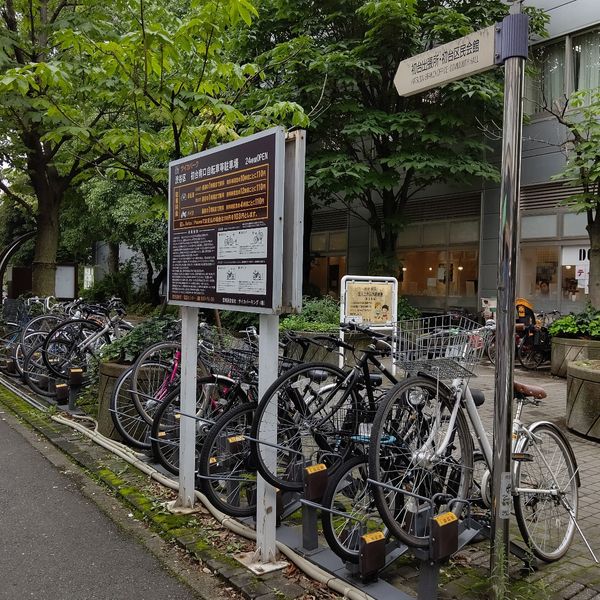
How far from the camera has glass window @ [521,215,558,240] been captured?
561 inches

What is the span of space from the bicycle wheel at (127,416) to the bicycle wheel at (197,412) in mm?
522

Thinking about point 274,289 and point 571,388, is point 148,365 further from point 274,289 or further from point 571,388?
point 571,388

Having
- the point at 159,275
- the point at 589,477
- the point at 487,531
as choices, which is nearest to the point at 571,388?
the point at 589,477

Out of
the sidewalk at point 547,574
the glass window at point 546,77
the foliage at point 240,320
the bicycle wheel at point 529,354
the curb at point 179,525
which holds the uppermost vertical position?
the glass window at point 546,77

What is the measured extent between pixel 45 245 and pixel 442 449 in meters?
10.9

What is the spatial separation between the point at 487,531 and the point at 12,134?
11.6 metres

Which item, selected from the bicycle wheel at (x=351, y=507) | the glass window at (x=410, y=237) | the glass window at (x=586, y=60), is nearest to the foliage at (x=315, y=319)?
the glass window at (x=410, y=237)

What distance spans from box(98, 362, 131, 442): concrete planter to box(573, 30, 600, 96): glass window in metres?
12.7

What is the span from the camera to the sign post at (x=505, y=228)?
299 cm

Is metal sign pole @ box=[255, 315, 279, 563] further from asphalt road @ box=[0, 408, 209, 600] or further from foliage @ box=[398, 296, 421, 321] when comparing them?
foliage @ box=[398, 296, 421, 321]

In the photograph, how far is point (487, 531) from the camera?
11.5 feet

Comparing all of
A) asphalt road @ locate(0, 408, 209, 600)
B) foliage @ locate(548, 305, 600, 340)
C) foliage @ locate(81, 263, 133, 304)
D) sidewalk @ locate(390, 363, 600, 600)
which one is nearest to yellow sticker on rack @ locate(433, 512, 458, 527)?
sidewalk @ locate(390, 363, 600, 600)

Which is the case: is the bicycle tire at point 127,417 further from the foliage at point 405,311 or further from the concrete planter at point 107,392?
the foliage at point 405,311

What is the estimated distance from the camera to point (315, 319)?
1231 cm
